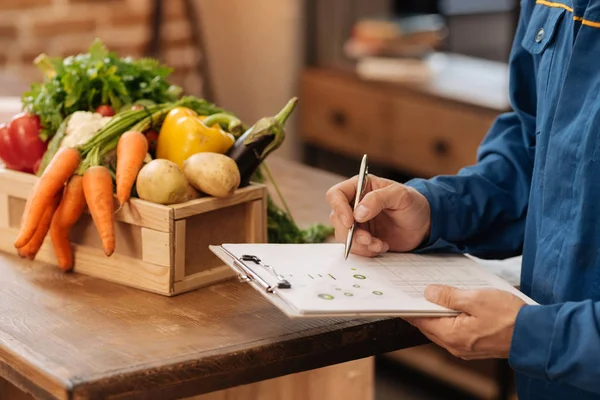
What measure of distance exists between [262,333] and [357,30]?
285cm

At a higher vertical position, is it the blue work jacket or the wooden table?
the blue work jacket

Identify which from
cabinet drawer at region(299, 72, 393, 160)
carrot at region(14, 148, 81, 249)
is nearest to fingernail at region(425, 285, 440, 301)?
carrot at region(14, 148, 81, 249)

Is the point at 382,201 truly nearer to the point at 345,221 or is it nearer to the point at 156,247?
the point at 345,221

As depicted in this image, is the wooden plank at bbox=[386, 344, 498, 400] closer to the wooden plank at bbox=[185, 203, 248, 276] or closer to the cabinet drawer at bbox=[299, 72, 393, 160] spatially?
the cabinet drawer at bbox=[299, 72, 393, 160]

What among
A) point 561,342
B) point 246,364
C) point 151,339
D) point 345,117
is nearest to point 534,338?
point 561,342

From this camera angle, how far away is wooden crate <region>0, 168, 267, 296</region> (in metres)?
1.38

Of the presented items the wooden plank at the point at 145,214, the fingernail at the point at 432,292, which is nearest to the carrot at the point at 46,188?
the wooden plank at the point at 145,214

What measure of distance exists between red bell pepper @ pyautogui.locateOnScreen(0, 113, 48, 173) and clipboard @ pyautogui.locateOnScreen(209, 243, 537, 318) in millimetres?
439

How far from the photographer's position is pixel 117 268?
1.43 meters

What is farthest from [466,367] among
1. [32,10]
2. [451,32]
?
[32,10]

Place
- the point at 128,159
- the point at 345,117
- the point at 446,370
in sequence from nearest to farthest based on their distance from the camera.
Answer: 1. the point at 128,159
2. the point at 446,370
3. the point at 345,117

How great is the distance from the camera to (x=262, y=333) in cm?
124

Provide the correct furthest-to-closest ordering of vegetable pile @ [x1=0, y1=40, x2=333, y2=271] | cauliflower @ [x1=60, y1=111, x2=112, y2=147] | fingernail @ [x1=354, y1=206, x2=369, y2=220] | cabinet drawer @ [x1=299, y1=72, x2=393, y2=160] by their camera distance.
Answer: cabinet drawer @ [x1=299, y1=72, x2=393, y2=160]
cauliflower @ [x1=60, y1=111, x2=112, y2=147]
vegetable pile @ [x1=0, y1=40, x2=333, y2=271]
fingernail @ [x1=354, y1=206, x2=369, y2=220]

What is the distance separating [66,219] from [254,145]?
0.31 meters
